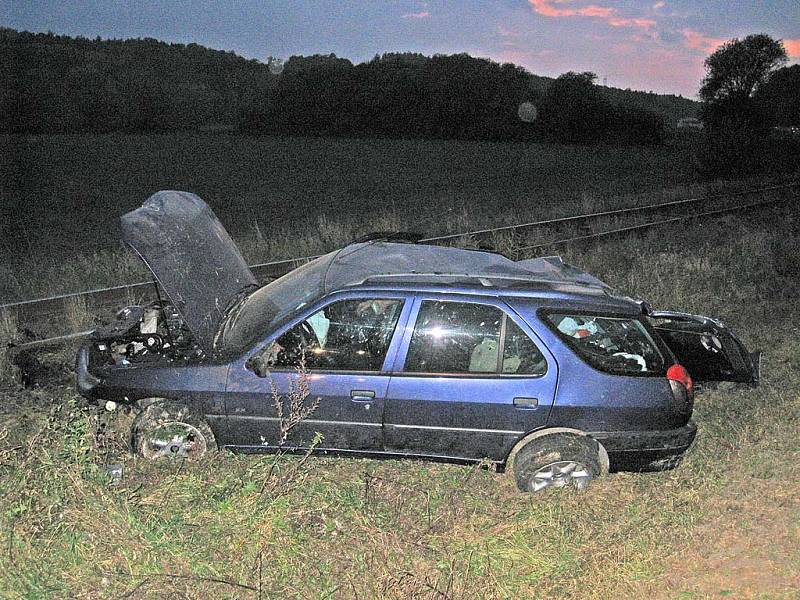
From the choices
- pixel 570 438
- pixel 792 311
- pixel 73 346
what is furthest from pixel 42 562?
pixel 792 311

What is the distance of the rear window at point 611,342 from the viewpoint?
4.97 meters

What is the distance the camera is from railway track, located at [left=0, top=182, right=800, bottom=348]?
9.52m

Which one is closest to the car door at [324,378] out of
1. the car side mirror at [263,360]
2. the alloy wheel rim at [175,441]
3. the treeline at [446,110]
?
the car side mirror at [263,360]

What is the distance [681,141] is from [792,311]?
5210 centimetres

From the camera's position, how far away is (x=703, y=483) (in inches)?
199

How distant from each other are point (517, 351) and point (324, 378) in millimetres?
1290

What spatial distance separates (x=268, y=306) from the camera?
18.2 ft

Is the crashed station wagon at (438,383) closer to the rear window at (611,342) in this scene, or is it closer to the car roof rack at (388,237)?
the rear window at (611,342)

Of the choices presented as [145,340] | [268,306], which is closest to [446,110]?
[145,340]

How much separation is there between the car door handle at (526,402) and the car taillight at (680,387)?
0.93 metres

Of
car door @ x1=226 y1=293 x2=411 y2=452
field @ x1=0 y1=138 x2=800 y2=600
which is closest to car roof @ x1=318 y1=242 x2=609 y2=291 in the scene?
car door @ x1=226 y1=293 x2=411 y2=452

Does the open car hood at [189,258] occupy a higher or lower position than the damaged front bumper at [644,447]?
higher

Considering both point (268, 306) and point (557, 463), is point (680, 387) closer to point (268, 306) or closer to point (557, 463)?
point (557, 463)

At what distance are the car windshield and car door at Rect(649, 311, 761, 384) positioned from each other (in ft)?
9.63
